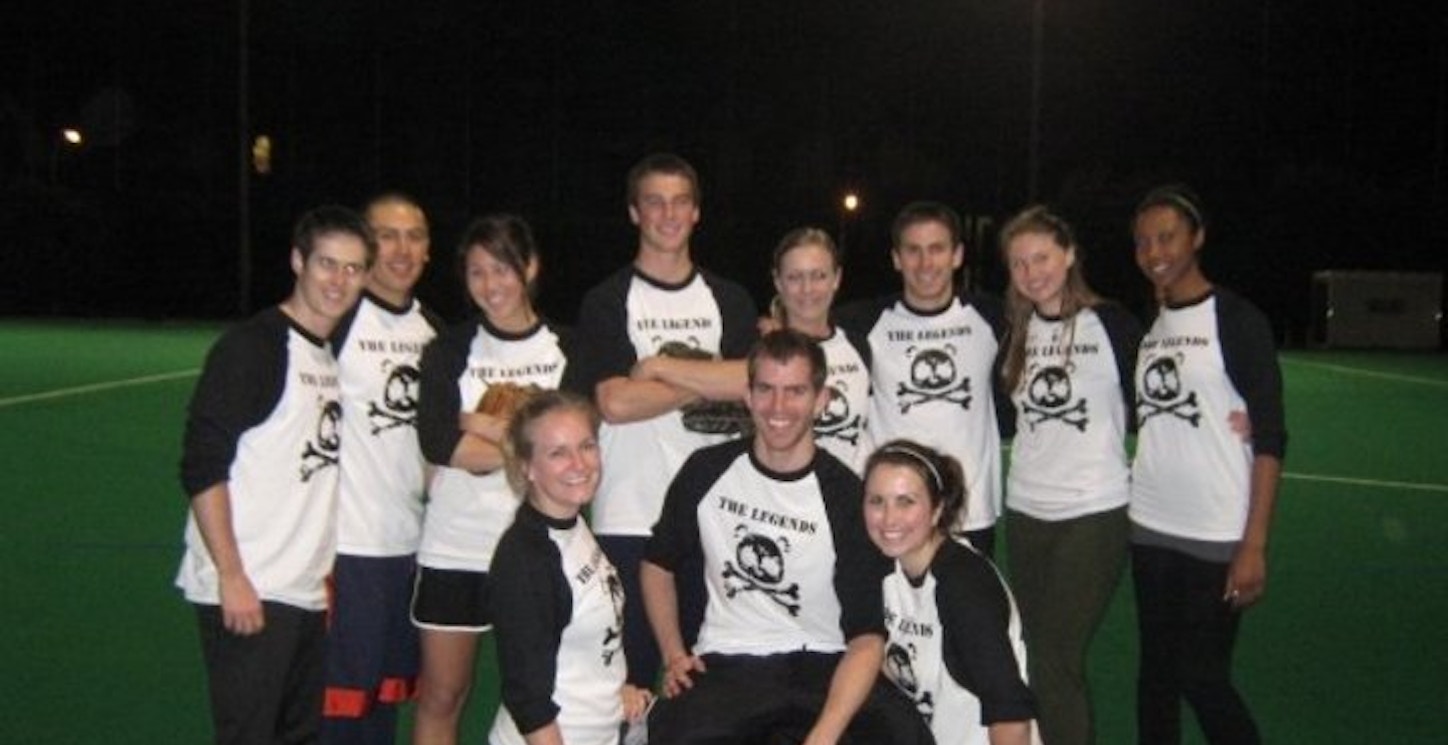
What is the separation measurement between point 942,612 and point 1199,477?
1323 mm

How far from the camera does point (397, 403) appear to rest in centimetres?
474

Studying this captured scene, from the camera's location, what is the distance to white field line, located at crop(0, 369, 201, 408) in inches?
599

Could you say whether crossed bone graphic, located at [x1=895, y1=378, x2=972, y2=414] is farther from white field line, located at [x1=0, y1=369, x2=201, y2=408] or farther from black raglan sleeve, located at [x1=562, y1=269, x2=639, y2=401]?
white field line, located at [x1=0, y1=369, x2=201, y2=408]

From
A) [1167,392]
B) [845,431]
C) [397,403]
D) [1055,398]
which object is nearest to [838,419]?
[845,431]

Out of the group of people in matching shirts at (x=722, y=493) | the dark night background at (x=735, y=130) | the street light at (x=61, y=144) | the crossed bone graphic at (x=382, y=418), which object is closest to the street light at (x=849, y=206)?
Result: the dark night background at (x=735, y=130)

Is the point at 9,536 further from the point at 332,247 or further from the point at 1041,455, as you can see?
the point at 1041,455

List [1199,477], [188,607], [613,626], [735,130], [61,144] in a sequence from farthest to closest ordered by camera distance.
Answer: [61,144], [735,130], [188,607], [1199,477], [613,626]

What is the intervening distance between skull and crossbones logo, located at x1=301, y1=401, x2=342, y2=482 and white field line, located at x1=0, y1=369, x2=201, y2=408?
1159 centimetres

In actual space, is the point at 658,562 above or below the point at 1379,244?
below

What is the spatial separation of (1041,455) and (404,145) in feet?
103

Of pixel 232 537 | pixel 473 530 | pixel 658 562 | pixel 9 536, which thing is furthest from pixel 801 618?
pixel 9 536

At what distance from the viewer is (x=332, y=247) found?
4.16m

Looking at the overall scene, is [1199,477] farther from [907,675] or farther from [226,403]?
[226,403]

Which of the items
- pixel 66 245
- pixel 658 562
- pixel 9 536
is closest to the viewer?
pixel 658 562
